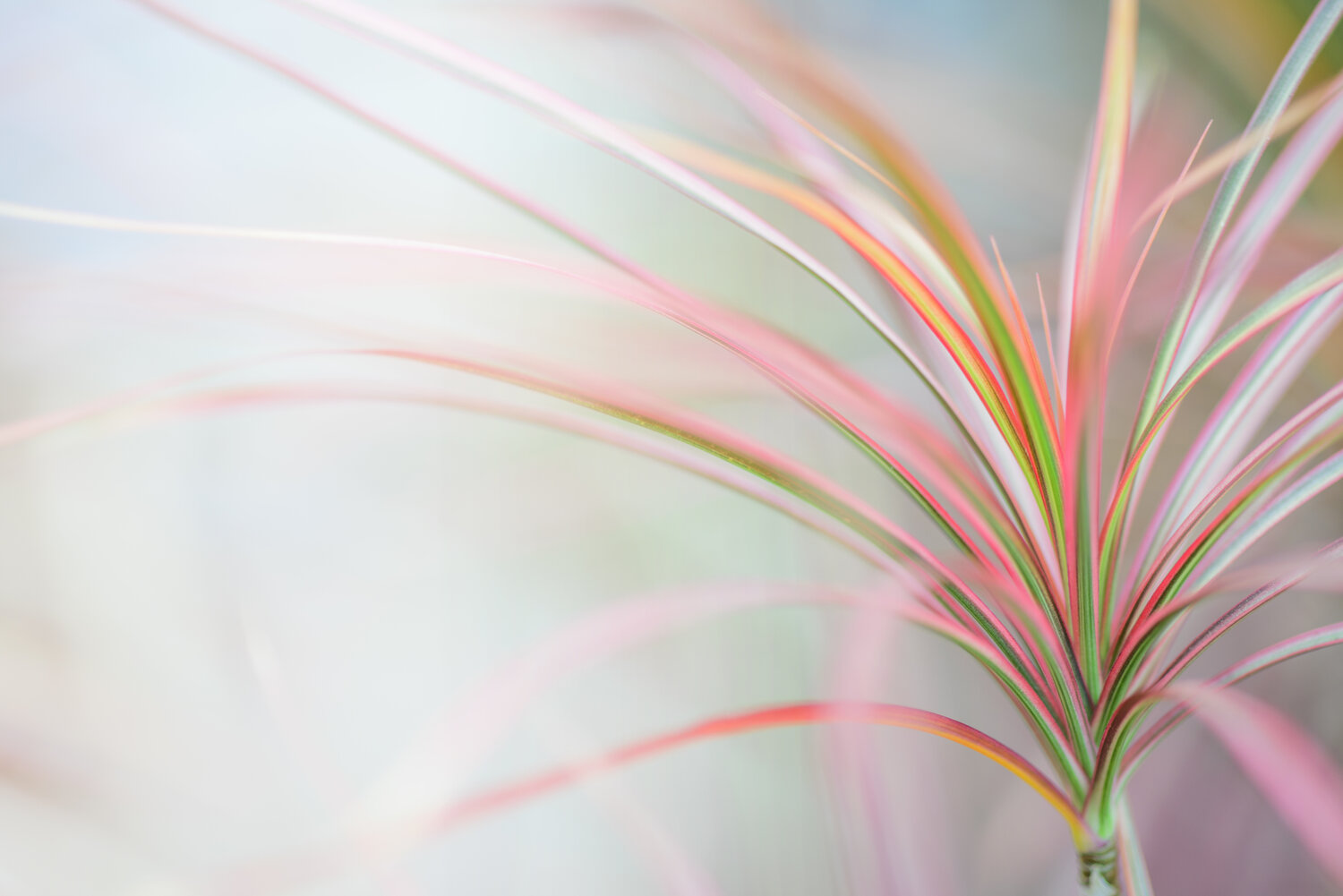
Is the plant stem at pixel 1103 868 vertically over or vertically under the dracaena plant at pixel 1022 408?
under

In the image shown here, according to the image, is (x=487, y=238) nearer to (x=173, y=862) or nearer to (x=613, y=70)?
(x=613, y=70)

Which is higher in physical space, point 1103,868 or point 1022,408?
point 1022,408

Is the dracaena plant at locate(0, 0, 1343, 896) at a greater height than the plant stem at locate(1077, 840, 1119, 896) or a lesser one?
greater

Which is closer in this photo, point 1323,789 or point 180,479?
point 1323,789

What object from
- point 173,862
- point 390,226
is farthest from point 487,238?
point 173,862
